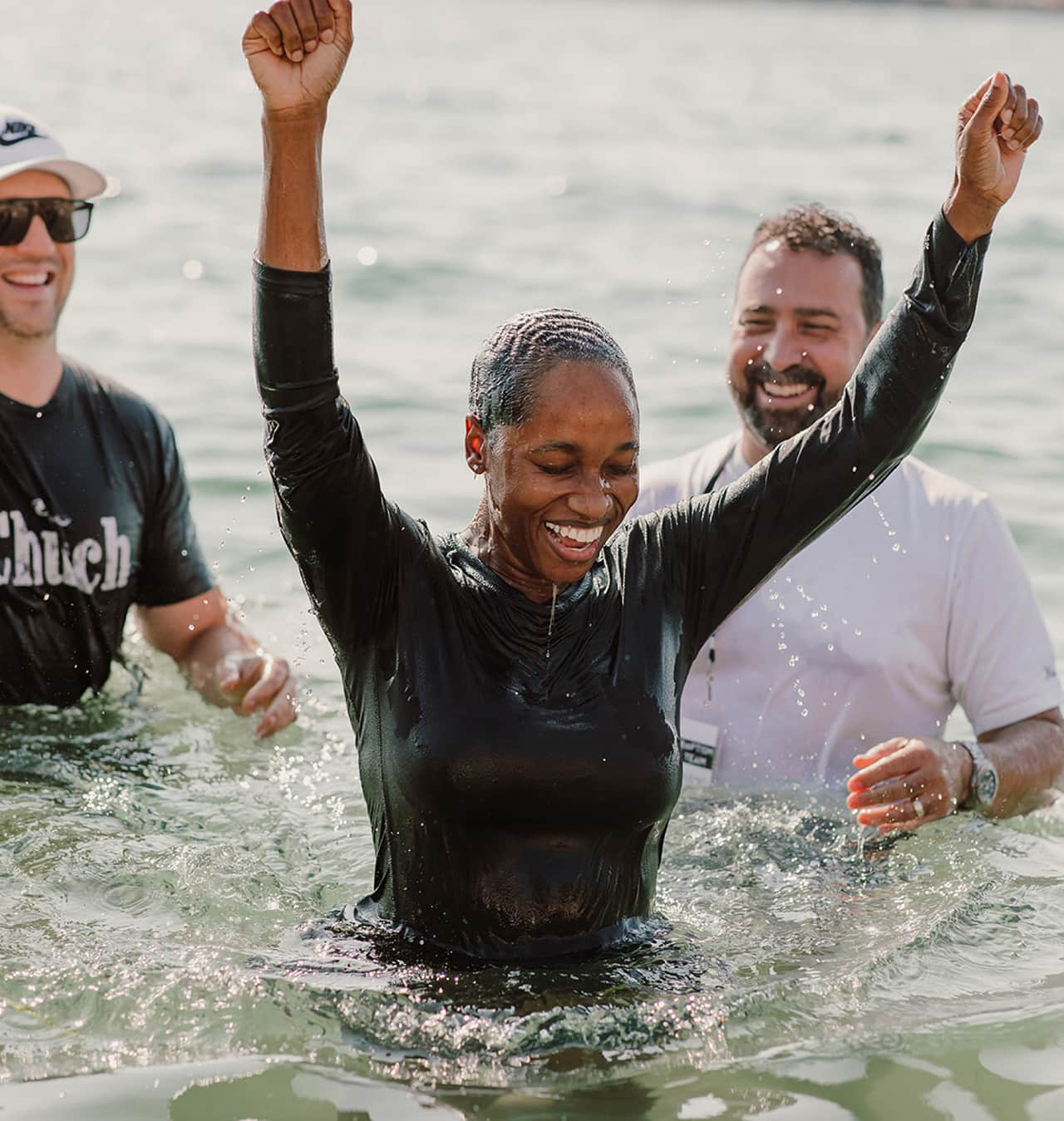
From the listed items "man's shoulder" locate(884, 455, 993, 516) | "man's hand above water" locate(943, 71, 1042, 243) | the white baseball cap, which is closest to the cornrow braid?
"man's hand above water" locate(943, 71, 1042, 243)

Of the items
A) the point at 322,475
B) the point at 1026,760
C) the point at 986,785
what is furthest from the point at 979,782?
the point at 322,475

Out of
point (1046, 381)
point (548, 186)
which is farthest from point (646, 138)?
point (1046, 381)

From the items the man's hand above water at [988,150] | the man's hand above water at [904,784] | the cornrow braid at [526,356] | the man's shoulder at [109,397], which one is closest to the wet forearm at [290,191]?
the cornrow braid at [526,356]

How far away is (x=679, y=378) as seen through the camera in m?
10.5

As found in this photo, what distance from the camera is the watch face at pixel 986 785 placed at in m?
4.61

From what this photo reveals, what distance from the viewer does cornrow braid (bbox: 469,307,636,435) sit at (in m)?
3.12

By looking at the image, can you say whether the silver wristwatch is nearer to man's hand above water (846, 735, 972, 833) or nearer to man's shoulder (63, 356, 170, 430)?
man's hand above water (846, 735, 972, 833)

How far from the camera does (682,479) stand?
5.23 metres

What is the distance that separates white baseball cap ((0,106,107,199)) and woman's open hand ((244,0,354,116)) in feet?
8.76

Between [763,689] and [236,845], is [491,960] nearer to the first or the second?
[236,845]

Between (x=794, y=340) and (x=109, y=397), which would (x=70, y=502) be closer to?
(x=109, y=397)

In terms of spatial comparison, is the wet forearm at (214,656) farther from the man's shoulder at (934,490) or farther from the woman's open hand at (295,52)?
the woman's open hand at (295,52)

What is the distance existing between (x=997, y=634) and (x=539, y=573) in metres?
2.09

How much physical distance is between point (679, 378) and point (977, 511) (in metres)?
5.60
